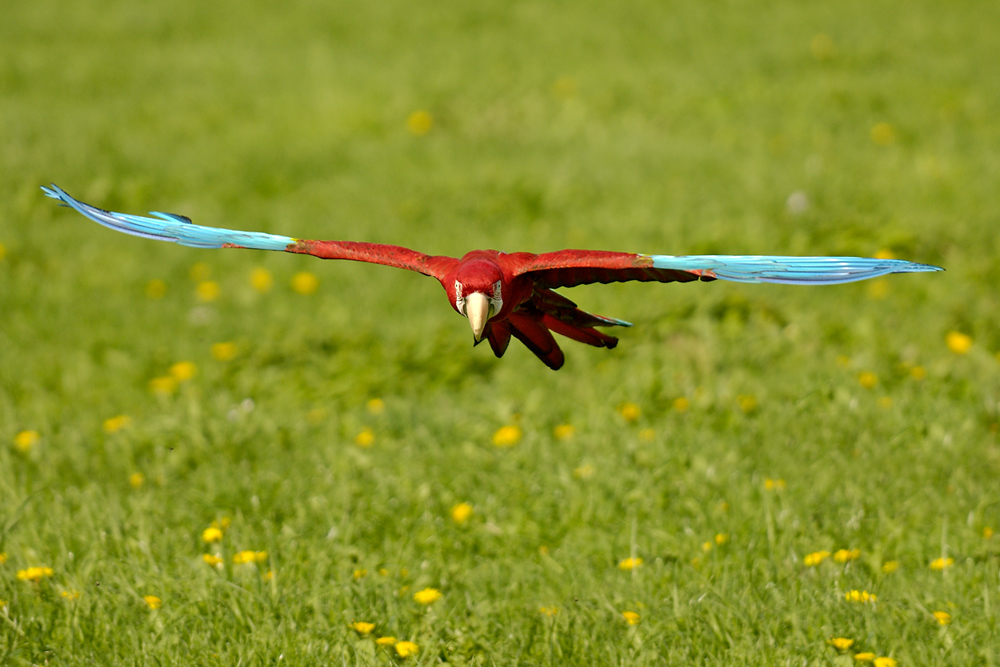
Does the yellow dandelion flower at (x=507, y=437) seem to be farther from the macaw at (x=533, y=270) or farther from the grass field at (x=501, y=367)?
the macaw at (x=533, y=270)

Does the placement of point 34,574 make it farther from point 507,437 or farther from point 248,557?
point 507,437

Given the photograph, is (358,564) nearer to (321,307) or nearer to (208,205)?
(321,307)

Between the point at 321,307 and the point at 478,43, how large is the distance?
442 cm

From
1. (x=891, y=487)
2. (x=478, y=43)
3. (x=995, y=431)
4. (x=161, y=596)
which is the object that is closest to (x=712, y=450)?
(x=891, y=487)

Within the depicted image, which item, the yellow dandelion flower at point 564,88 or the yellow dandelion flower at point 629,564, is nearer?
the yellow dandelion flower at point 629,564

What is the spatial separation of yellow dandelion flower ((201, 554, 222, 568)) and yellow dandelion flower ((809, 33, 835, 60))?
7020 millimetres

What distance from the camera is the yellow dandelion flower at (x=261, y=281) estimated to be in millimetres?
5129

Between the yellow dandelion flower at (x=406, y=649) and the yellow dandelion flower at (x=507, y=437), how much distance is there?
1.19 meters

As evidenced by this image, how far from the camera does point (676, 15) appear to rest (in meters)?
9.07

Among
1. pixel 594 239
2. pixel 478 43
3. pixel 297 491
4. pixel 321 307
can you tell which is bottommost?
pixel 297 491

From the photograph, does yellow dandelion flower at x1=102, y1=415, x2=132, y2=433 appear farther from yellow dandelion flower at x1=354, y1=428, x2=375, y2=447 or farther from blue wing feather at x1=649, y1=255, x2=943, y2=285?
blue wing feather at x1=649, y1=255, x2=943, y2=285

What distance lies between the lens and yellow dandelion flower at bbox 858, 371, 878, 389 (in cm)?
362

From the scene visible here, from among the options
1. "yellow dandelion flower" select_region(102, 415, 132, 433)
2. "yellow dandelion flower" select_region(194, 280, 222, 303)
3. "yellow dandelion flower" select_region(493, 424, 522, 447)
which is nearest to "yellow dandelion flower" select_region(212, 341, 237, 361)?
"yellow dandelion flower" select_region(194, 280, 222, 303)

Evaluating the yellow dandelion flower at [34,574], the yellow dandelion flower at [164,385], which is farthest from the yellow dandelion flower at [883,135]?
the yellow dandelion flower at [34,574]
